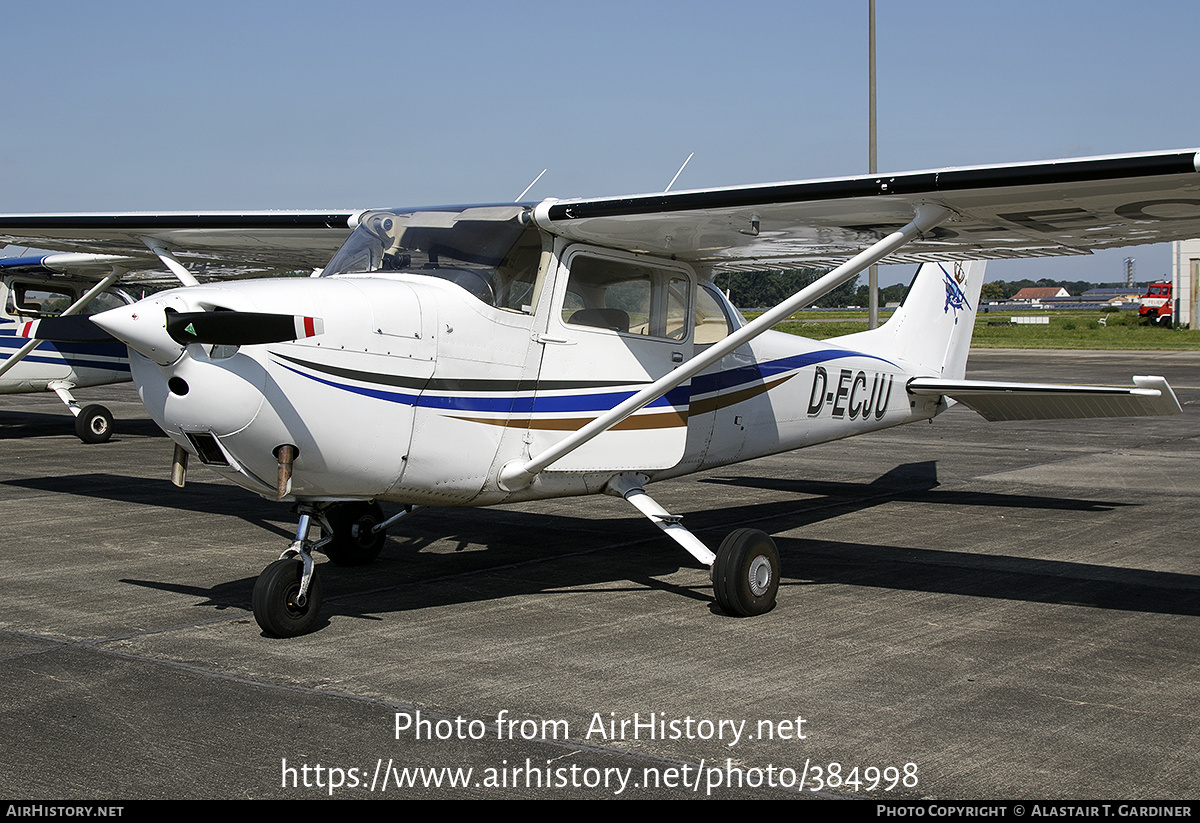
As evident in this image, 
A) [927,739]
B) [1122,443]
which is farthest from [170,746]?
[1122,443]

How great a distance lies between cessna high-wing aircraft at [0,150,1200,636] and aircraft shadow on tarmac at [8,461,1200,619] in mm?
592

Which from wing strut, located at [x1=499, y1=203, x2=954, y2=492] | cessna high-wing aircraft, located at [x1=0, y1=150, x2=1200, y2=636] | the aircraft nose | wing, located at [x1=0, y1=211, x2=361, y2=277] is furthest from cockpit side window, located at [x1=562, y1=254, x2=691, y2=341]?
the aircraft nose

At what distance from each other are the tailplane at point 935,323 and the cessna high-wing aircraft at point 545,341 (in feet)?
7.03

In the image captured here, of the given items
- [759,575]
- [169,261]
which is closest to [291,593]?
[759,575]

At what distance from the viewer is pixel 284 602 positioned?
5871 mm

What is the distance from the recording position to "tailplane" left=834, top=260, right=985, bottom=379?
1067cm

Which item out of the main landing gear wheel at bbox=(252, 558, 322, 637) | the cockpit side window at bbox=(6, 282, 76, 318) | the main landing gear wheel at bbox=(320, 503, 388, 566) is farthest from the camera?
the cockpit side window at bbox=(6, 282, 76, 318)

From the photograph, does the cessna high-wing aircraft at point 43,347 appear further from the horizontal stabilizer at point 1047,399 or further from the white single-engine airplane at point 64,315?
the horizontal stabilizer at point 1047,399

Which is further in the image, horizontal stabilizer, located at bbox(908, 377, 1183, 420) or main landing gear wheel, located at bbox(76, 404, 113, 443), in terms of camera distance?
main landing gear wheel, located at bbox(76, 404, 113, 443)

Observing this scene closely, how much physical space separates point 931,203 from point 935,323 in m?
5.04

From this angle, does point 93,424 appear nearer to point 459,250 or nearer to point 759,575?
point 459,250

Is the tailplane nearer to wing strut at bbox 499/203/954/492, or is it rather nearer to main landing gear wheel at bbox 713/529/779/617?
wing strut at bbox 499/203/954/492
